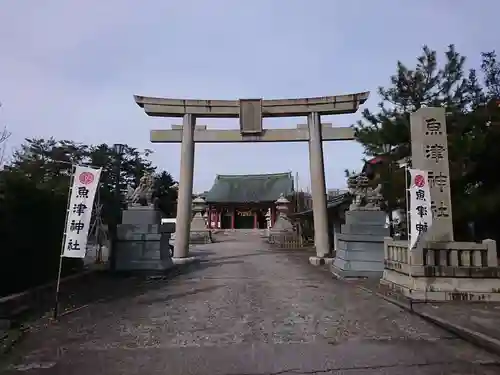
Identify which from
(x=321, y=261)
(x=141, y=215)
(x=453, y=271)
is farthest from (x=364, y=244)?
(x=141, y=215)

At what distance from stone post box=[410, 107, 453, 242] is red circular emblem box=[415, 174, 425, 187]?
60cm

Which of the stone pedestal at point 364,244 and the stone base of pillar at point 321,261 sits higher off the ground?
the stone pedestal at point 364,244

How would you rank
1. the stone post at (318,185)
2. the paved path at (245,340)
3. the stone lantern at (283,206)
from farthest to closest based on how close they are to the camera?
the stone lantern at (283,206) < the stone post at (318,185) < the paved path at (245,340)

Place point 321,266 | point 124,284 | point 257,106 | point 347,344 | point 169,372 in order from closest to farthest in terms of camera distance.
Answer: point 169,372 → point 347,344 → point 124,284 → point 321,266 → point 257,106

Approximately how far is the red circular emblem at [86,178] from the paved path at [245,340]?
252 centimetres

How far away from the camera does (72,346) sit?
6562 millimetres

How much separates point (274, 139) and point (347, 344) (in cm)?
1476

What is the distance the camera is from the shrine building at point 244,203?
49.8 metres

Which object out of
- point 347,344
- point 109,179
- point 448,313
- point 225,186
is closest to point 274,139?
point 448,313

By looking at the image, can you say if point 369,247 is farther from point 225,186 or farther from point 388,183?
point 225,186

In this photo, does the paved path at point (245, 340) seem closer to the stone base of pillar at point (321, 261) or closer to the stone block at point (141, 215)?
the stone block at point (141, 215)

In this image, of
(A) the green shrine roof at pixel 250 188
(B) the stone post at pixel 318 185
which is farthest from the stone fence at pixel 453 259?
(A) the green shrine roof at pixel 250 188

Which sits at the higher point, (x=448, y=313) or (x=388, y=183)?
(x=388, y=183)

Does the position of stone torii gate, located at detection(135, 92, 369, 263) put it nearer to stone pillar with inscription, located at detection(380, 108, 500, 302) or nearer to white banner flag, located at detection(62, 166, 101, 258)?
stone pillar with inscription, located at detection(380, 108, 500, 302)
